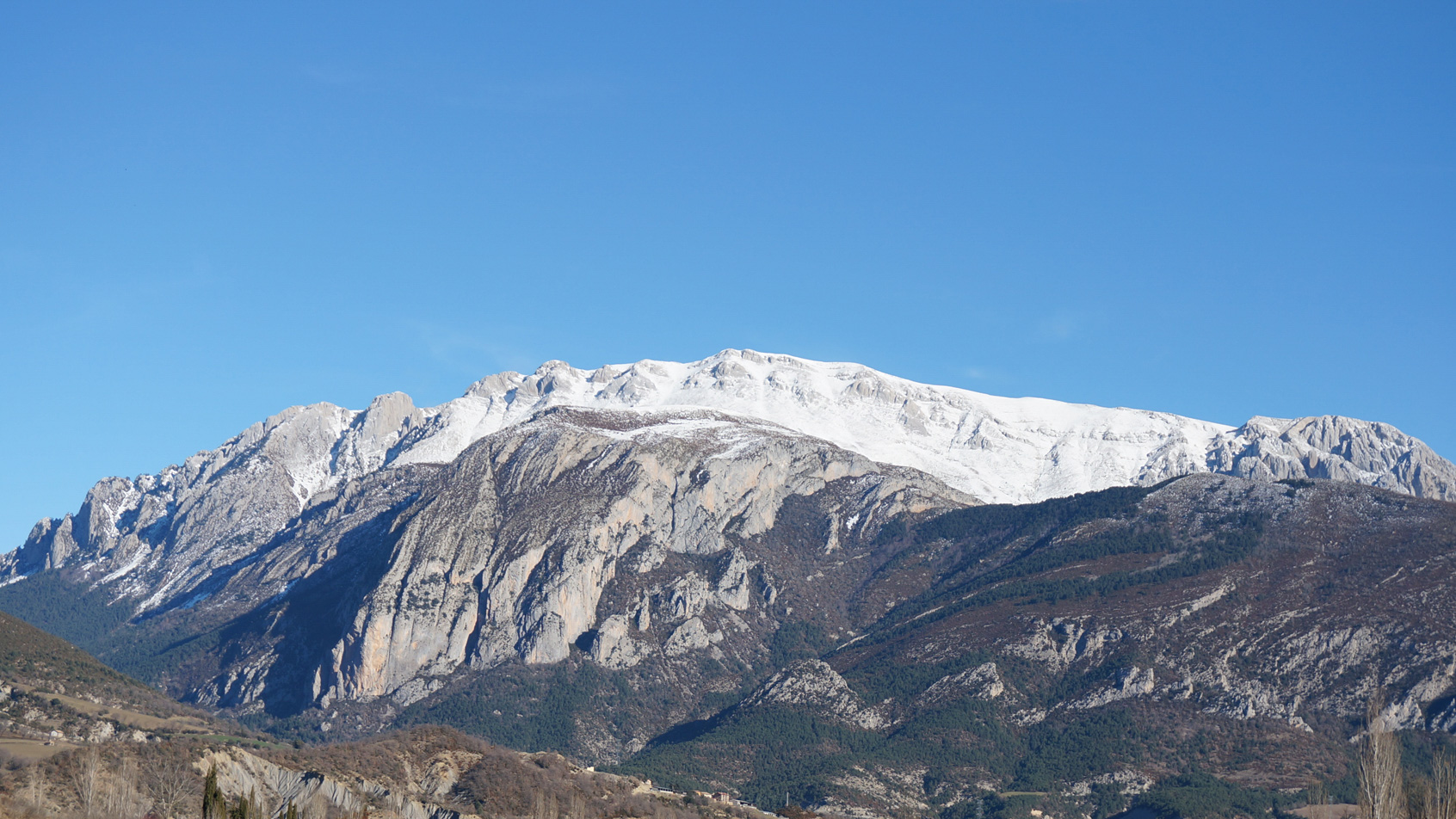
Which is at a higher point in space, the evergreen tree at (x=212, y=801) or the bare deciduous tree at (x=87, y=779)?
the bare deciduous tree at (x=87, y=779)

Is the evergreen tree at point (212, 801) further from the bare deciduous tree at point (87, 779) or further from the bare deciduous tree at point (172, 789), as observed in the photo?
the bare deciduous tree at point (172, 789)

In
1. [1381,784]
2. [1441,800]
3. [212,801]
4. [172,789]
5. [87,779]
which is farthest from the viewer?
[172,789]

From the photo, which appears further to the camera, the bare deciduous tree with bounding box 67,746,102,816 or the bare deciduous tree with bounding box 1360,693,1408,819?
the bare deciduous tree with bounding box 67,746,102,816

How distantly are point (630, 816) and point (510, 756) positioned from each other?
64.4 ft

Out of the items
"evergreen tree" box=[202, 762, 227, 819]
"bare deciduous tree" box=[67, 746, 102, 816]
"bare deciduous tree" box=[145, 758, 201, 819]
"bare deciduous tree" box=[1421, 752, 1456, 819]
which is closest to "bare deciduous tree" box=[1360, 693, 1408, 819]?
"bare deciduous tree" box=[1421, 752, 1456, 819]

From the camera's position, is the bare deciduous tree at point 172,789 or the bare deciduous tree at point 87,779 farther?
the bare deciduous tree at point 172,789

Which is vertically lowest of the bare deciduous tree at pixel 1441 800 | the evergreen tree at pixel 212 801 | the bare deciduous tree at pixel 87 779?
Result: the evergreen tree at pixel 212 801

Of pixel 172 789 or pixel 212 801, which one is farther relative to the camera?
pixel 172 789

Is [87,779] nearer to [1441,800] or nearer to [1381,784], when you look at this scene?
[1381,784]

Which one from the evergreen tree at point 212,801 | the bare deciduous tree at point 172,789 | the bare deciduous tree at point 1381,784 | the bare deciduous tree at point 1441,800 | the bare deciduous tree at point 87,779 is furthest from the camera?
the bare deciduous tree at point 172,789

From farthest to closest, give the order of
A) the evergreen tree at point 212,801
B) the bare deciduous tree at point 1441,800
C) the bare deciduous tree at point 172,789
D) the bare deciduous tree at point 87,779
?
the bare deciduous tree at point 172,789 < the bare deciduous tree at point 87,779 < the bare deciduous tree at point 1441,800 < the evergreen tree at point 212,801

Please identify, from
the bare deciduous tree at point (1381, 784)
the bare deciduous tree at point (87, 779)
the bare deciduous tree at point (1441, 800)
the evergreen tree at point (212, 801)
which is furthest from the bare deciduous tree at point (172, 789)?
the bare deciduous tree at point (1441, 800)

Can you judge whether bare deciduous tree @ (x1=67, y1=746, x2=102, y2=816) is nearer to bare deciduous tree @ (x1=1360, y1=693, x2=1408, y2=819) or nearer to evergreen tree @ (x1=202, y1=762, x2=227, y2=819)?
evergreen tree @ (x1=202, y1=762, x2=227, y2=819)

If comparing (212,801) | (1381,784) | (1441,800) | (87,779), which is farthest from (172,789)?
(1441,800)
